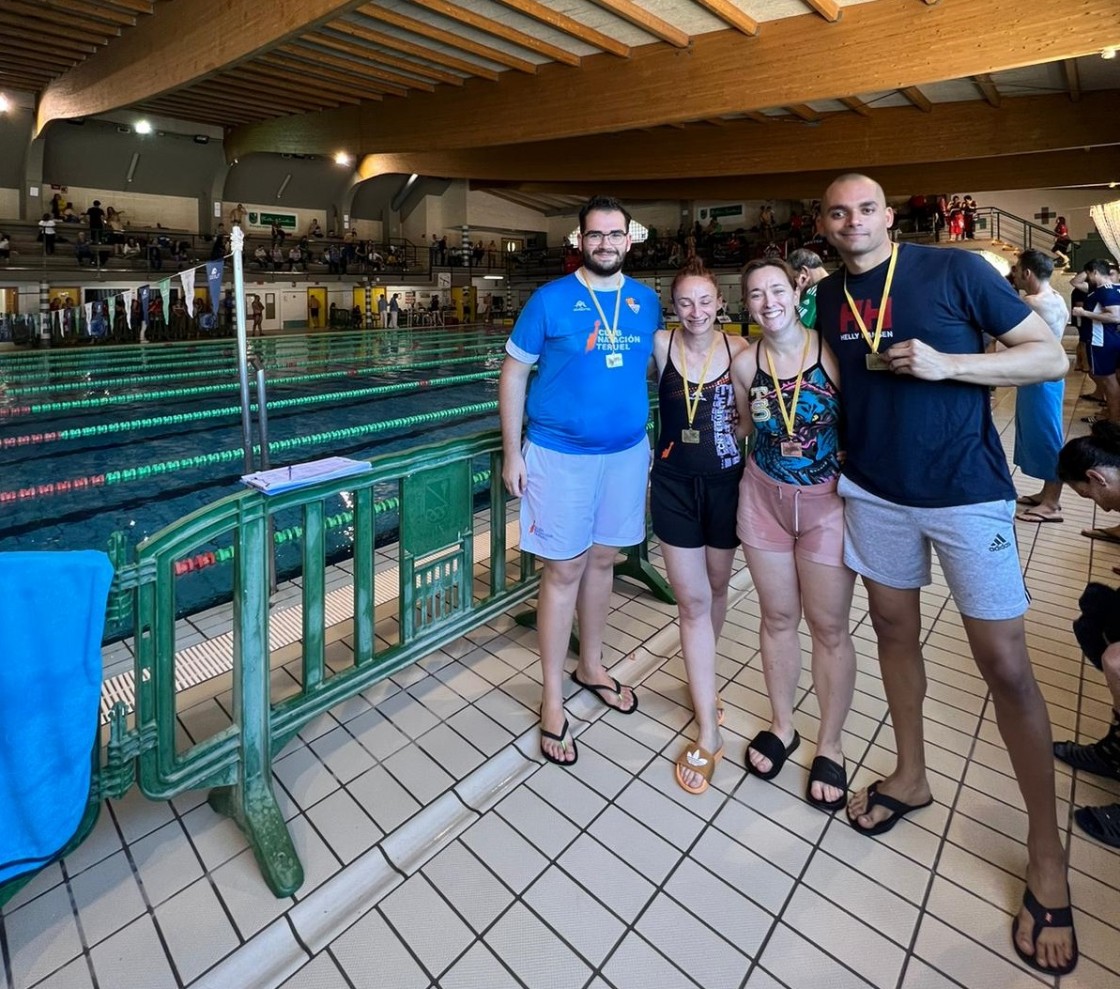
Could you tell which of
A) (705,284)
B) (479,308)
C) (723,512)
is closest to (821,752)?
(723,512)

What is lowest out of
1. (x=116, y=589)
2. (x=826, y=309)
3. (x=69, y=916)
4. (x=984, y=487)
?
(x=69, y=916)

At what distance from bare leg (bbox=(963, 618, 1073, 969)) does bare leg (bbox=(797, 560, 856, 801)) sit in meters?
0.34

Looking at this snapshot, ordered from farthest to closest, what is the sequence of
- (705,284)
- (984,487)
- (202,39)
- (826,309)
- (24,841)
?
(202,39) → (705,284) → (826,309) → (984,487) → (24,841)

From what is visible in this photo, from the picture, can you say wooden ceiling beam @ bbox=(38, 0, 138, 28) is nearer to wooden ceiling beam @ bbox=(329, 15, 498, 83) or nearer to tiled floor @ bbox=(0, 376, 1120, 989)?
wooden ceiling beam @ bbox=(329, 15, 498, 83)

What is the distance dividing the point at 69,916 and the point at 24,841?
10.7 inches

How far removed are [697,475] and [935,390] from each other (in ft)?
2.09

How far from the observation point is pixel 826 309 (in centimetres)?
156

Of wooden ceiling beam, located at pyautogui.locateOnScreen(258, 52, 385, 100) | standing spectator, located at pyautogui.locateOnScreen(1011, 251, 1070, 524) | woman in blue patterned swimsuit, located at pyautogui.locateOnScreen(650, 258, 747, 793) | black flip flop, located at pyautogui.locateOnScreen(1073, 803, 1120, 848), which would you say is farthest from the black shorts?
wooden ceiling beam, located at pyautogui.locateOnScreen(258, 52, 385, 100)

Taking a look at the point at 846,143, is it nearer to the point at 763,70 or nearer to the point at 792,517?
the point at 763,70

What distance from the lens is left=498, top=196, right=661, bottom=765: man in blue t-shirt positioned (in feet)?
5.95

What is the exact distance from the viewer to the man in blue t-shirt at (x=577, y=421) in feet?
5.95

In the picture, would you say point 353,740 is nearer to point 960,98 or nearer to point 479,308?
point 960,98

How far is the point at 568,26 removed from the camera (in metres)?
6.38

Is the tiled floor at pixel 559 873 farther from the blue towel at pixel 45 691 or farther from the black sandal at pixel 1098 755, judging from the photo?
the blue towel at pixel 45 691
